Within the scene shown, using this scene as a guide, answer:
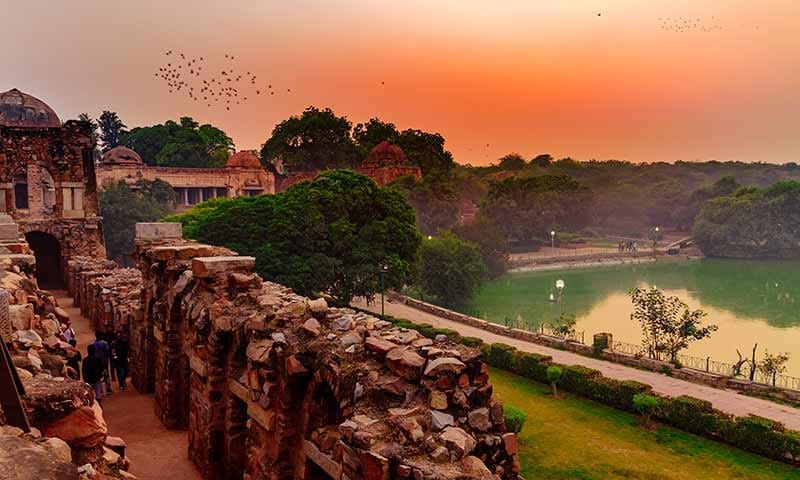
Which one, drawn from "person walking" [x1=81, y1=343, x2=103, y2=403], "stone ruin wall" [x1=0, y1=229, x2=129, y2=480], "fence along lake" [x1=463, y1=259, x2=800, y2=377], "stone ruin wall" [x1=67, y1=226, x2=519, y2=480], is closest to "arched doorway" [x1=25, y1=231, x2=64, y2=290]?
"stone ruin wall" [x1=67, y1=226, x2=519, y2=480]

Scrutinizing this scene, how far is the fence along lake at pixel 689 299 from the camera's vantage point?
26.5 metres

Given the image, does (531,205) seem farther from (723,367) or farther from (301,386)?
(301,386)

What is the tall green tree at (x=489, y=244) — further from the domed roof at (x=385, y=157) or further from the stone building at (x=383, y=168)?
the domed roof at (x=385, y=157)

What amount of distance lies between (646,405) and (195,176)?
43752 millimetres

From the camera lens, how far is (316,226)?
24.3 m

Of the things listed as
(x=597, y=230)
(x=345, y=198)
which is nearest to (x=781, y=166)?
(x=597, y=230)

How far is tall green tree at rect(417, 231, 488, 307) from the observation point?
33188 millimetres

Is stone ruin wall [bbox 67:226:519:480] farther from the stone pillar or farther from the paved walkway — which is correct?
the paved walkway

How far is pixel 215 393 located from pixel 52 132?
19463 mm

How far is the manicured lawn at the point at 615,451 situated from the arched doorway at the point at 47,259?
19.5 metres

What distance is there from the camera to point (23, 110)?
37.2 m

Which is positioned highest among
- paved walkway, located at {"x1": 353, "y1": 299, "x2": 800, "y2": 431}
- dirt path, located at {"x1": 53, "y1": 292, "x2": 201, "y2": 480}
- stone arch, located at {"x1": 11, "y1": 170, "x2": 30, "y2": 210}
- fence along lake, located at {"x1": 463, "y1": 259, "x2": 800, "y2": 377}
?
stone arch, located at {"x1": 11, "y1": 170, "x2": 30, "y2": 210}

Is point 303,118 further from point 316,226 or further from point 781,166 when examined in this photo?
point 781,166

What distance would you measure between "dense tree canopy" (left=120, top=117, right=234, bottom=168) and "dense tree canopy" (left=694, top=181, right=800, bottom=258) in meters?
50.8
